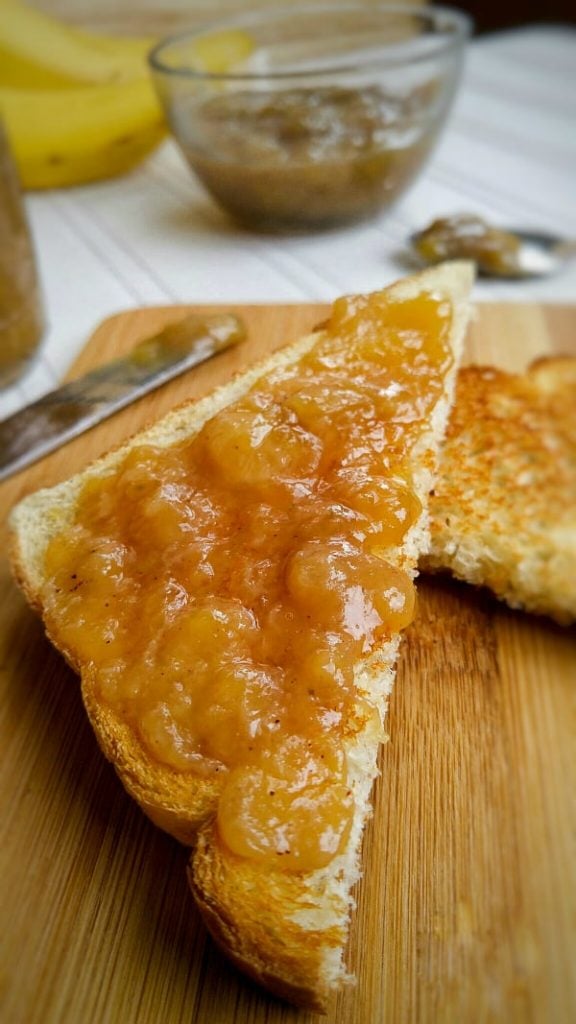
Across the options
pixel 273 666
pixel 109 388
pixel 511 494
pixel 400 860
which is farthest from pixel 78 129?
pixel 400 860

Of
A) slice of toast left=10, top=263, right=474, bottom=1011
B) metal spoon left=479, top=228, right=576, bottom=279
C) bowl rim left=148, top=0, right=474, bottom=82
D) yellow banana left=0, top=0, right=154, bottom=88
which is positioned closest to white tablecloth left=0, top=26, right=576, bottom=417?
metal spoon left=479, top=228, right=576, bottom=279

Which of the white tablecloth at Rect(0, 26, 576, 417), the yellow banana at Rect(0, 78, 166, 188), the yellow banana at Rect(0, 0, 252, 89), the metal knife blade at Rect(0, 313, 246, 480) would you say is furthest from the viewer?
the yellow banana at Rect(0, 0, 252, 89)

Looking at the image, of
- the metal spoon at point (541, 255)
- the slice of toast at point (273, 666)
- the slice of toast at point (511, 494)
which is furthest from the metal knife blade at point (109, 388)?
the metal spoon at point (541, 255)

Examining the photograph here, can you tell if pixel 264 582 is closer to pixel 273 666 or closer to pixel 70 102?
pixel 273 666

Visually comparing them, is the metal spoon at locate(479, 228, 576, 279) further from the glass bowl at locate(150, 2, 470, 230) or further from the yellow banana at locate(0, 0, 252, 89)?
the yellow banana at locate(0, 0, 252, 89)

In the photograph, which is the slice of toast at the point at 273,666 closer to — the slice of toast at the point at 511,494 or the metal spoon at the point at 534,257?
the slice of toast at the point at 511,494

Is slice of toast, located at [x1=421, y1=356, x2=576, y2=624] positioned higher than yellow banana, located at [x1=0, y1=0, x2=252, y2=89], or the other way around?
yellow banana, located at [x1=0, y1=0, x2=252, y2=89]
